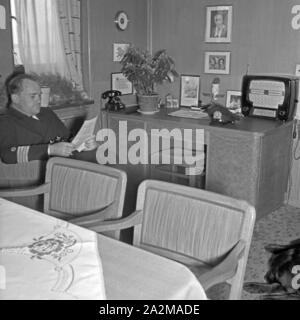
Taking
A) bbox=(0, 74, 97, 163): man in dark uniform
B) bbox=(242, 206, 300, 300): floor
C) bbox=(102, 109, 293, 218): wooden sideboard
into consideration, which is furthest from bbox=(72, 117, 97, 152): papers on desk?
bbox=(242, 206, 300, 300): floor

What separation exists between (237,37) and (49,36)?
1.51 metres

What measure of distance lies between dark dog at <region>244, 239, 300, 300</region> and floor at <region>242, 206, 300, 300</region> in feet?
0.13

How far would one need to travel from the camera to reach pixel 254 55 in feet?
11.0

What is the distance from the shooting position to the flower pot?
3.40 metres

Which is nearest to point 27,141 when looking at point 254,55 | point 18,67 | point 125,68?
point 18,67

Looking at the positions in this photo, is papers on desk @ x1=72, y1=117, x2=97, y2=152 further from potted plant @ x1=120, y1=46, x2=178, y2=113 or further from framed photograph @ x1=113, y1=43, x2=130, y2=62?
framed photograph @ x1=113, y1=43, x2=130, y2=62

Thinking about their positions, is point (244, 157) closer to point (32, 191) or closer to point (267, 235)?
point (267, 235)

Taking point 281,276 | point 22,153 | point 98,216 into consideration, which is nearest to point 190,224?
point 98,216

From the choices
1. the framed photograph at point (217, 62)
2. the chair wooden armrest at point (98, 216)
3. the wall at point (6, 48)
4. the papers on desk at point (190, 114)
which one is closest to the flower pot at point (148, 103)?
the papers on desk at point (190, 114)

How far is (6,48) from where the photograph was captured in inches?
110

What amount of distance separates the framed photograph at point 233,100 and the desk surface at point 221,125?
24 cm

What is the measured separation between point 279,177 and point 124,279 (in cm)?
241
